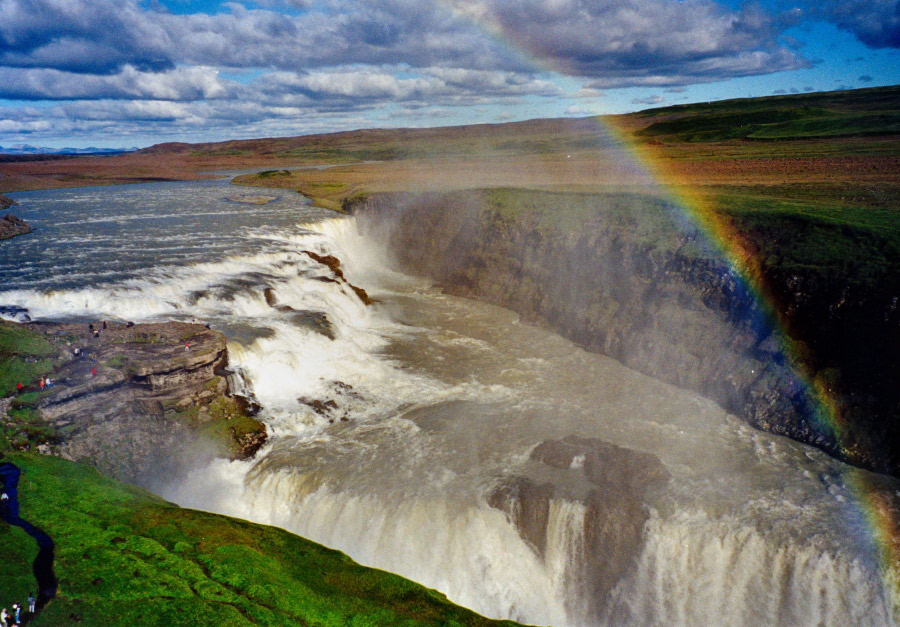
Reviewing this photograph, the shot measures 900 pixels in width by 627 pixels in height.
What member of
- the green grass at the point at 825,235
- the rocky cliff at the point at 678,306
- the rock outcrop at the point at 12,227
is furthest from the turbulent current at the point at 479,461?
the green grass at the point at 825,235

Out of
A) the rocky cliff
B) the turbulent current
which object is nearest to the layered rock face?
the turbulent current

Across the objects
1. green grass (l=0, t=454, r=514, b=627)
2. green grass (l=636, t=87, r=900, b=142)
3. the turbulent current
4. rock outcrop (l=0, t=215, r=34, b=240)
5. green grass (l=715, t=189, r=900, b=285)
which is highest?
green grass (l=636, t=87, r=900, b=142)

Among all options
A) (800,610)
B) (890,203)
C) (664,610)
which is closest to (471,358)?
(664,610)

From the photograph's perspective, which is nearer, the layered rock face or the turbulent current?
the turbulent current

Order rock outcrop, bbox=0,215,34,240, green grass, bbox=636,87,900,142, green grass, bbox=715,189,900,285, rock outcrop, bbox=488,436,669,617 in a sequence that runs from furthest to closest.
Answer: green grass, bbox=636,87,900,142 → rock outcrop, bbox=0,215,34,240 → green grass, bbox=715,189,900,285 → rock outcrop, bbox=488,436,669,617

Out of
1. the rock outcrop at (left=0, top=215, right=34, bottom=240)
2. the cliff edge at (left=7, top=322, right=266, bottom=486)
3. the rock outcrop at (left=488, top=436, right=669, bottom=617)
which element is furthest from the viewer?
the rock outcrop at (left=0, top=215, right=34, bottom=240)

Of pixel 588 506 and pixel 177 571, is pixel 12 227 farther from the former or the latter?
pixel 588 506

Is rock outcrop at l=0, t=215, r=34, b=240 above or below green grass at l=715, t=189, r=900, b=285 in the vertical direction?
below

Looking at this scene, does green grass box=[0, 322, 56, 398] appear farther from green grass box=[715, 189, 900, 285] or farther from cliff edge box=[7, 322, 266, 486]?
green grass box=[715, 189, 900, 285]

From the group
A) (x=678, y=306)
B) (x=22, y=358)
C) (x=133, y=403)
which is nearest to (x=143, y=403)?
(x=133, y=403)
